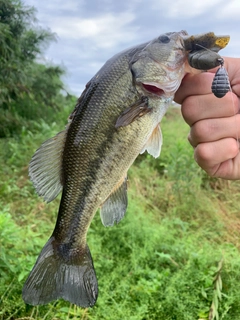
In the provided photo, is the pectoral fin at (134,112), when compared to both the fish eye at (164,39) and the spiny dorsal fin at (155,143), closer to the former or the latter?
the spiny dorsal fin at (155,143)

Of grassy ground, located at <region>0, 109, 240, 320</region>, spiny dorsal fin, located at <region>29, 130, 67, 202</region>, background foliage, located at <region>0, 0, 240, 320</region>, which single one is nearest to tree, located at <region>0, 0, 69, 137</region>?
background foliage, located at <region>0, 0, 240, 320</region>

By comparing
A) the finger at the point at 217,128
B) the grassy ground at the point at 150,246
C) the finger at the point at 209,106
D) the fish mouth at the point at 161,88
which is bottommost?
the grassy ground at the point at 150,246

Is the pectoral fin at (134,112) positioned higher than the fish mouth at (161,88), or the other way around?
the fish mouth at (161,88)

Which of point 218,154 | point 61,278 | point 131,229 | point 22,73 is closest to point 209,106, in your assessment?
point 218,154

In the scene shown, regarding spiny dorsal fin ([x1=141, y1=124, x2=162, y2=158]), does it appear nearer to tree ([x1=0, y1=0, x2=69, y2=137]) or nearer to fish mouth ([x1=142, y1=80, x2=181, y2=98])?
fish mouth ([x1=142, y1=80, x2=181, y2=98])

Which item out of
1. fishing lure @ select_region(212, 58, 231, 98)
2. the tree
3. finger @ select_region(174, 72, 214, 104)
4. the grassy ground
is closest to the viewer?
fishing lure @ select_region(212, 58, 231, 98)

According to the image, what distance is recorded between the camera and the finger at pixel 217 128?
155 cm

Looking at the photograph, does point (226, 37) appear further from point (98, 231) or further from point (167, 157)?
point (167, 157)

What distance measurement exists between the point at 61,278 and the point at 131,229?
2.43 m

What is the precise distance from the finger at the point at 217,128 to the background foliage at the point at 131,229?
1778mm

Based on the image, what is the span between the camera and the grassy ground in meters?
2.88

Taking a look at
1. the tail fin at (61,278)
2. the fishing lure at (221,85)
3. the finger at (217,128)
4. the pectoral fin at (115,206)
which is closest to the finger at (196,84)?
the finger at (217,128)

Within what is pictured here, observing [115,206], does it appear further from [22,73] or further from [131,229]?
[22,73]

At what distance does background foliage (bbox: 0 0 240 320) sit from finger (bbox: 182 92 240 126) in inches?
71.7
